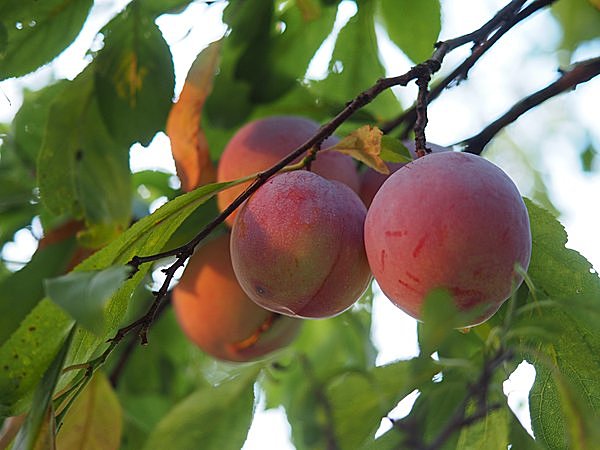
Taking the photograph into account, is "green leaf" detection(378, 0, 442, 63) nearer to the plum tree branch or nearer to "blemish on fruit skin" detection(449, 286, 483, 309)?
the plum tree branch

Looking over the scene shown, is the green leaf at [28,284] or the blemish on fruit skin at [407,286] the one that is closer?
the blemish on fruit skin at [407,286]

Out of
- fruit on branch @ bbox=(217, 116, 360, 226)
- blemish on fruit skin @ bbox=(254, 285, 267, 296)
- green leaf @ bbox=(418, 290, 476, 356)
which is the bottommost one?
fruit on branch @ bbox=(217, 116, 360, 226)

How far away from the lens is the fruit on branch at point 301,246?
2.52 ft

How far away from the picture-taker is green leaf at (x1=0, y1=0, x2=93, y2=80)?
3.69ft

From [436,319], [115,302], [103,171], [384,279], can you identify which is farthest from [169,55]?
[436,319]

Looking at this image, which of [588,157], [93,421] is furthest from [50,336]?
[588,157]

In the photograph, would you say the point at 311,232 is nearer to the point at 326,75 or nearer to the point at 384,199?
the point at 384,199

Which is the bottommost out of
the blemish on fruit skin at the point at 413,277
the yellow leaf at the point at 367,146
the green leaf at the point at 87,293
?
the blemish on fruit skin at the point at 413,277

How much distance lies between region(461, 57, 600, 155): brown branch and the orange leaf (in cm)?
38

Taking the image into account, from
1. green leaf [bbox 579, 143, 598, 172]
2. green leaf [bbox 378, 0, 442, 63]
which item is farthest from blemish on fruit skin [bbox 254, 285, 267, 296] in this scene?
green leaf [bbox 579, 143, 598, 172]

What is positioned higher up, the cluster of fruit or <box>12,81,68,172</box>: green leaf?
the cluster of fruit

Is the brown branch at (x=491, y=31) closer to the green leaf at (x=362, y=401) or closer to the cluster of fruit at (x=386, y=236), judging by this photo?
the cluster of fruit at (x=386, y=236)

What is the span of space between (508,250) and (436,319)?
0.13 meters

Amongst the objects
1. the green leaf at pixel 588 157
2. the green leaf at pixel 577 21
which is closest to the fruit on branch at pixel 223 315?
the green leaf at pixel 577 21
